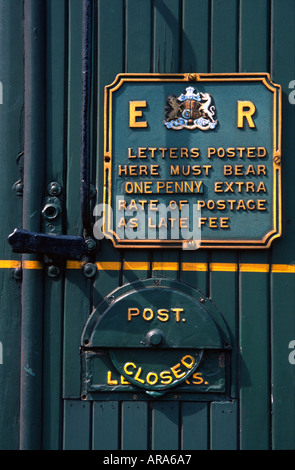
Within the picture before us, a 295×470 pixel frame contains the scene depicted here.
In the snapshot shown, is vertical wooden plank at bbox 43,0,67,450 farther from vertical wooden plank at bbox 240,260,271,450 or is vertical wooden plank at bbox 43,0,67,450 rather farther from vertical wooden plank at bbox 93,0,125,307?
vertical wooden plank at bbox 240,260,271,450

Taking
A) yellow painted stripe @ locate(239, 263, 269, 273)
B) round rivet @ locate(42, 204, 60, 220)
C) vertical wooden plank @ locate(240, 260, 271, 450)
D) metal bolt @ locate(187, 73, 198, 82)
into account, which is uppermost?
metal bolt @ locate(187, 73, 198, 82)

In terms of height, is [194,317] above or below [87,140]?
below

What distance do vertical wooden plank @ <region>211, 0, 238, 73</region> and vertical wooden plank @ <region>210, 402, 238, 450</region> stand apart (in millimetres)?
1402

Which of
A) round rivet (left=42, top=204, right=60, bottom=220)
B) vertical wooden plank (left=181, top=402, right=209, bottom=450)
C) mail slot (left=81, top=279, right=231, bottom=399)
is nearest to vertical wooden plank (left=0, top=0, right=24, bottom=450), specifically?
round rivet (left=42, top=204, right=60, bottom=220)

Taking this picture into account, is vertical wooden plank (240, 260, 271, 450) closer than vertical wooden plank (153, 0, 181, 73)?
Yes

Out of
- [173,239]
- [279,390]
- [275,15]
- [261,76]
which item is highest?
[275,15]

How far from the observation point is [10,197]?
7.93 feet

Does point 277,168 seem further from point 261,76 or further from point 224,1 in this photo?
point 224,1

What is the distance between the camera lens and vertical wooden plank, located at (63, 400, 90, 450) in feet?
7.59

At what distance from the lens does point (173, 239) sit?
2.32 meters

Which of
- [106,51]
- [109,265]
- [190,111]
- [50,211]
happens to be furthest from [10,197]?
[190,111]

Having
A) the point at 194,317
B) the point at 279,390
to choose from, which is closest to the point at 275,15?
the point at 194,317

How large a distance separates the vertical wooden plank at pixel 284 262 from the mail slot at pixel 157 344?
0.21 meters

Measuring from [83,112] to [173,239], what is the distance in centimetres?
63
